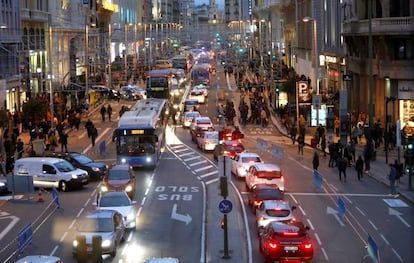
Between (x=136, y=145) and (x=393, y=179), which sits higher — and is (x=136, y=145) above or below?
above

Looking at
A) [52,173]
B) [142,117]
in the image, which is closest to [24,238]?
[52,173]

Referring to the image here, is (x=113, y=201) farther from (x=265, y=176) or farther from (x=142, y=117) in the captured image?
(x=142, y=117)

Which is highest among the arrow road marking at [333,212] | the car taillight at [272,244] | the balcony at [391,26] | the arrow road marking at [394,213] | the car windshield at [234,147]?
the balcony at [391,26]

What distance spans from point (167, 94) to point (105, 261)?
53.0 metres

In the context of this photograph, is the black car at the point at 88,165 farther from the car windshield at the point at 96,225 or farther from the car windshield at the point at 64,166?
the car windshield at the point at 96,225

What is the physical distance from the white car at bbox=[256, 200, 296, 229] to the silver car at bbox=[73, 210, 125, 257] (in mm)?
4455

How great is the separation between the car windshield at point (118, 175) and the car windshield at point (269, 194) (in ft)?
21.4

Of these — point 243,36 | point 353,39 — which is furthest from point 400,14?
point 243,36

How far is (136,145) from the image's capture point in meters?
42.9

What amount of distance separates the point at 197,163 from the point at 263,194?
1544cm

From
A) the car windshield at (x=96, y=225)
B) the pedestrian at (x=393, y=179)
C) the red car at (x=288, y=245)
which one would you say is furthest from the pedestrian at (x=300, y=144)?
the red car at (x=288, y=245)

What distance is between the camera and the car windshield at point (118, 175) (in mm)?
35031

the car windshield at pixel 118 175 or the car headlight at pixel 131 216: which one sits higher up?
the car windshield at pixel 118 175

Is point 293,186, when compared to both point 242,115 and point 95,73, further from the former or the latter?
point 95,73
